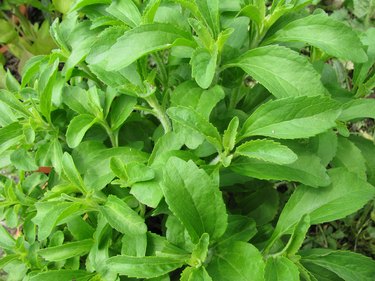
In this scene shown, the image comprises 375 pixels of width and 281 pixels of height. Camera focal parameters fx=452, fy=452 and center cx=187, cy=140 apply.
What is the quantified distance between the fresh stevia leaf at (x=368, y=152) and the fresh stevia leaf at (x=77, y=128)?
505mm

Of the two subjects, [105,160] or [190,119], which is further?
[105,160]

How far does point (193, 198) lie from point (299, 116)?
188 millimetres

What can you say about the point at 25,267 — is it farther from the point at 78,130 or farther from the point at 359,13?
the point at 359,13

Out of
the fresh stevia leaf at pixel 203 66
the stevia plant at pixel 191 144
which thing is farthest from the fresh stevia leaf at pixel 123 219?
the fresh stevia leaf at pixel 203 66

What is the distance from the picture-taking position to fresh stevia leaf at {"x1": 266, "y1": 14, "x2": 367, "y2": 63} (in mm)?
640

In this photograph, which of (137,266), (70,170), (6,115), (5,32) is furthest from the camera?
(5,32)

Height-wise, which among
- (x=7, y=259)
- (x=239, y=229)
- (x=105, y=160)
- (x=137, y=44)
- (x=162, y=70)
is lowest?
(x=7, y=259)

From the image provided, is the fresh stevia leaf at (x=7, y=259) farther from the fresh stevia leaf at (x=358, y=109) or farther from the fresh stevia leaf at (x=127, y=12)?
the fresh stevia leaf at (x=358, y=109)

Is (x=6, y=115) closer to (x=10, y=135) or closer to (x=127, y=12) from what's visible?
(x=10, y=135)

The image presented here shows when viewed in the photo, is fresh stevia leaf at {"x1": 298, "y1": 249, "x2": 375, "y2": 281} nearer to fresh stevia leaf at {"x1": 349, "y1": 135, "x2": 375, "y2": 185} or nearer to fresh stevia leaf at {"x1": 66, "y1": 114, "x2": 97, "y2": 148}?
fresh stevia leaf at {"x1": 349, "y1": 135, "x2": 375, "y2": 185}

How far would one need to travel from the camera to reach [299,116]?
0.62m

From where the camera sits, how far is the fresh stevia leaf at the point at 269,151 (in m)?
0.59

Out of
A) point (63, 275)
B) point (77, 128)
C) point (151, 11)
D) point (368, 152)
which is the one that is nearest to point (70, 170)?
point (77, 128)

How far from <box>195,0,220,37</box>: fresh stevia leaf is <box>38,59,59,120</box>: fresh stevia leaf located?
0.84 feet
